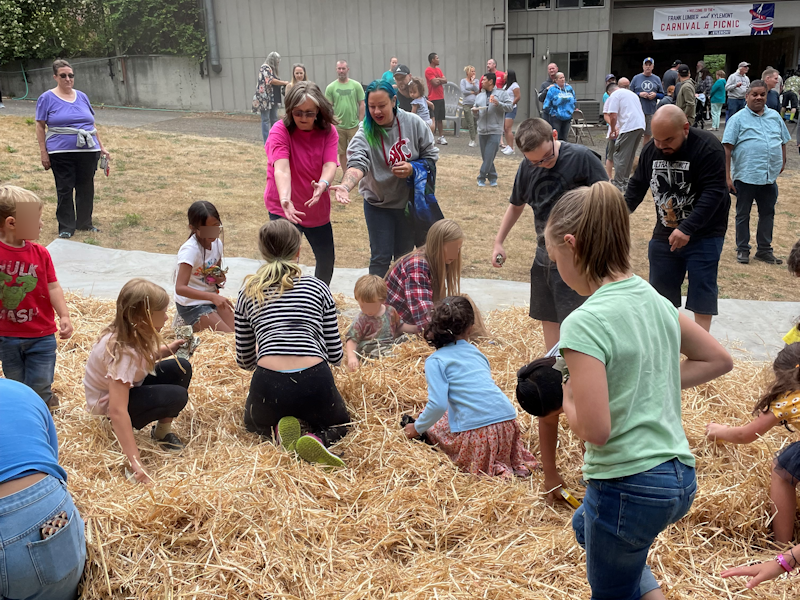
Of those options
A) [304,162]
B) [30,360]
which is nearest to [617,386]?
[30,360]

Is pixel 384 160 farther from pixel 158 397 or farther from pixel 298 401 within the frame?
pixel 158 397

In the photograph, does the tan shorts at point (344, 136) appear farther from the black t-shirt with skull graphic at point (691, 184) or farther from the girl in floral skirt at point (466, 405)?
the girl in floral skirt at point (466, 405)

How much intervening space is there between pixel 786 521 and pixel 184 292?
4.07 meters

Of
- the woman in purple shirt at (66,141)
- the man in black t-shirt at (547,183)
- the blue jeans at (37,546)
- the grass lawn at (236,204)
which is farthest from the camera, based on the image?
the grass lawn at (236,204)

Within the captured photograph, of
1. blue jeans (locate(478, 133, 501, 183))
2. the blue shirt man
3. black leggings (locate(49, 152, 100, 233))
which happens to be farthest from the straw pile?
blue jeans (locate(478, 133, 501, 183))

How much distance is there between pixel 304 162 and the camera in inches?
218

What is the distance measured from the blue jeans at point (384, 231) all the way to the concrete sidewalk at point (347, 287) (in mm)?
1036

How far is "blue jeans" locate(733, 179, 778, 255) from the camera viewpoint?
26.4 ft

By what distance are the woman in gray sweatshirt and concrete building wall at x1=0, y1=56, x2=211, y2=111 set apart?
1945cm

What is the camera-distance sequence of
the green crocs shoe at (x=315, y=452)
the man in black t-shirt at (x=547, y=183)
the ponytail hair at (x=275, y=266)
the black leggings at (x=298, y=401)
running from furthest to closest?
1. the man in black t-shirt at (x=547, y=183)
2. the ponytail hair at (x=275, y=266)
3. the black leggings at (x=298, y=401)
4. the green crocs shoe at (x=315, y=452)

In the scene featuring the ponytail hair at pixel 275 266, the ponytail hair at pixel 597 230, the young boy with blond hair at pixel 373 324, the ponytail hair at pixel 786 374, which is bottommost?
the young boy with blond hair at pixel 373 324

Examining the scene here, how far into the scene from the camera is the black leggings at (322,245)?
5.83 meters

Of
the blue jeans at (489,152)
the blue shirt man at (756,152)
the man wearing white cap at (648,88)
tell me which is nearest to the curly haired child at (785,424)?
the blue shirt man at (756,152)

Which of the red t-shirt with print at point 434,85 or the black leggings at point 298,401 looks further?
the red t-shirt with print at point 434,85
